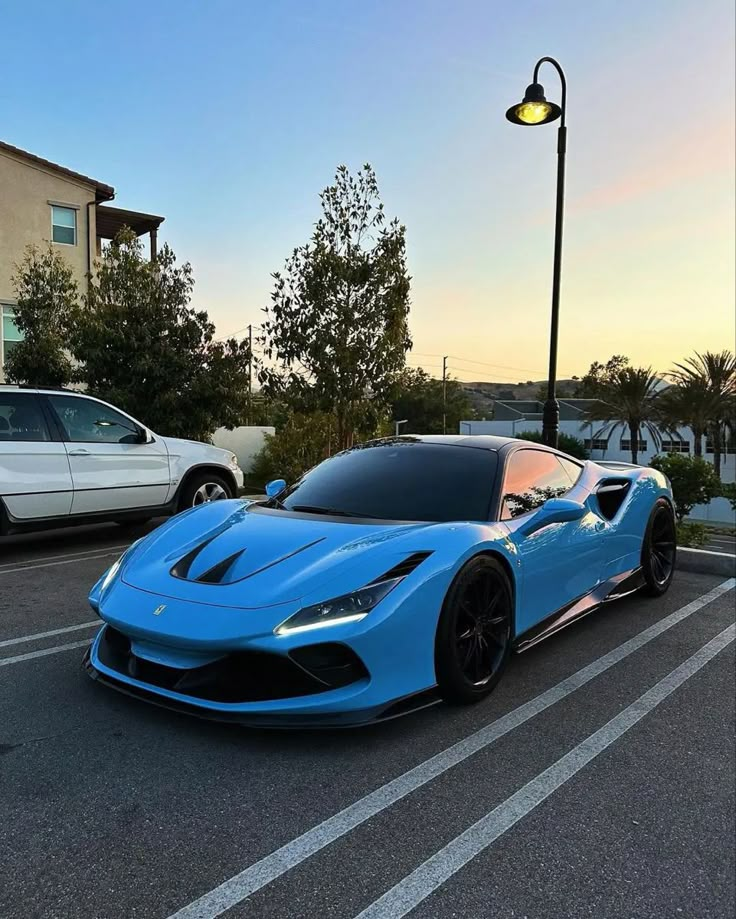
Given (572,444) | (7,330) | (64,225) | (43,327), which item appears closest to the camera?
(43,327)

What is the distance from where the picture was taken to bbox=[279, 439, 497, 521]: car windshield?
367cm

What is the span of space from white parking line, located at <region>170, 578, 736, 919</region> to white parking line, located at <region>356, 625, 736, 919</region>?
0.29 meters

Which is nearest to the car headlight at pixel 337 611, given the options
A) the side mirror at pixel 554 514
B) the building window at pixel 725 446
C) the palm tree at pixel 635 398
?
the side mirror at pixel 554 514

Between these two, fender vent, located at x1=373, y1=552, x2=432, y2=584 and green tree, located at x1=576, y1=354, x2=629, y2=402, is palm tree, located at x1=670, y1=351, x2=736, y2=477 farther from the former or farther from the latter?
green tree, located at x1=576, y1=354, x2=629, y2=402

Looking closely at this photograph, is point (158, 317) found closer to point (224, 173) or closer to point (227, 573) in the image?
point (224, 173)

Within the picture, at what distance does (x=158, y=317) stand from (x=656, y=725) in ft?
30.3

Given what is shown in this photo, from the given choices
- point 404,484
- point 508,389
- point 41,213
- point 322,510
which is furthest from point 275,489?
point 508,389

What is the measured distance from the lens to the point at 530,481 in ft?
13.5

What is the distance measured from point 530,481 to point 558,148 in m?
6.72

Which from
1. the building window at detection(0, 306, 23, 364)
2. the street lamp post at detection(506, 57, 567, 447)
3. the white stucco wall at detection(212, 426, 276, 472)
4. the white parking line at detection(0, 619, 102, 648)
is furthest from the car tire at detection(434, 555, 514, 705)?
the building window at detection(0, 306, 23, 364)

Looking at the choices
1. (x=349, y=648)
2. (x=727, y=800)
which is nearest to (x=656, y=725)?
(x=727, y=800)

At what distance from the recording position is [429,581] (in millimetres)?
2912

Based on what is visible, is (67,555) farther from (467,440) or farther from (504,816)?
(504,816)

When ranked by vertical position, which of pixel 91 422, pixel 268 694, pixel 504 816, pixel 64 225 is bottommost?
pixel 504 816
